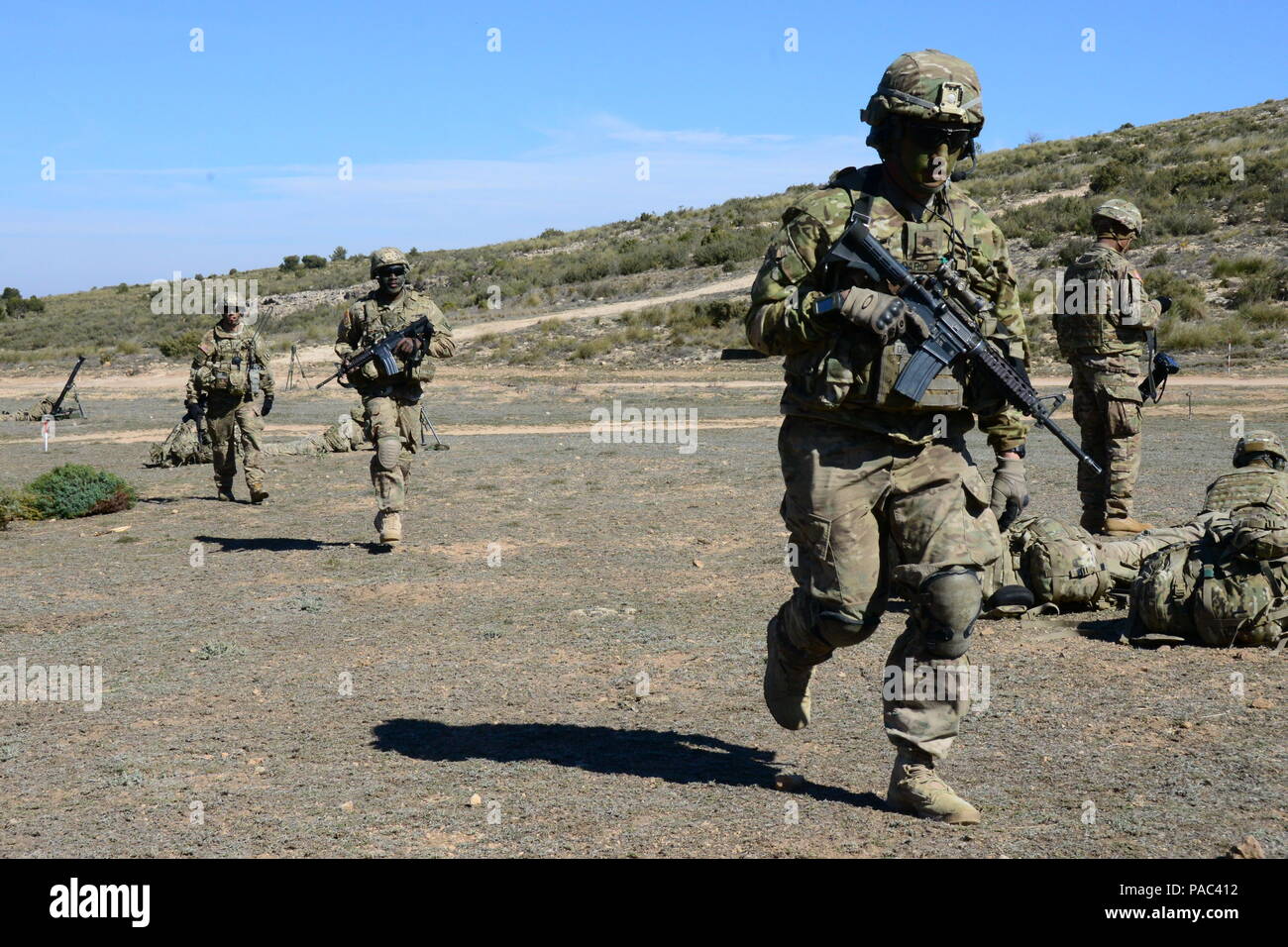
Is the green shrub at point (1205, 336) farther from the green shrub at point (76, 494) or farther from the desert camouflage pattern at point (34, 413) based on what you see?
the desert camouflage pattern at point (34, 413)

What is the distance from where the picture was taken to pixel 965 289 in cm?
452

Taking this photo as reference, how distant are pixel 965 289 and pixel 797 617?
4.19 feet

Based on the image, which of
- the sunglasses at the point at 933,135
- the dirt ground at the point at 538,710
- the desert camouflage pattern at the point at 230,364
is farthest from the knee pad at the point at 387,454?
the sunglasses at the point at 933,135

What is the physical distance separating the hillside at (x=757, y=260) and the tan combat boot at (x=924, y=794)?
918 inches

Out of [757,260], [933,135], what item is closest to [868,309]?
[933,135]

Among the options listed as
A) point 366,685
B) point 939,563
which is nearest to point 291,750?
point 366,685

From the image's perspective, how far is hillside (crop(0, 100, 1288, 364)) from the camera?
98.5 ft

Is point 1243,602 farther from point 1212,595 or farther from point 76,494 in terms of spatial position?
point 76,494

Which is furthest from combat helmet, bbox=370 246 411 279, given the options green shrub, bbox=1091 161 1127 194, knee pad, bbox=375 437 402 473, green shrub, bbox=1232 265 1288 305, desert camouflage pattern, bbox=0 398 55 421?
green shrub, bbox=1091 161 1127 194

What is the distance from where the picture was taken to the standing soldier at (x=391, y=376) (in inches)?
398

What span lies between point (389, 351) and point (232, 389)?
3.30 meters

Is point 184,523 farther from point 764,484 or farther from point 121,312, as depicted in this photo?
point 121,312

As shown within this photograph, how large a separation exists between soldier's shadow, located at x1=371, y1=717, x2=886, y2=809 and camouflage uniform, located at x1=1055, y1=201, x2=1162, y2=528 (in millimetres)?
4895
